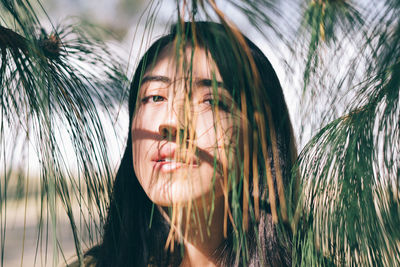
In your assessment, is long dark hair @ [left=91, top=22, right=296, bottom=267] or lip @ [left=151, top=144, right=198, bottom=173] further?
lip @ [left=151, top=144, right=198, bottom=173]

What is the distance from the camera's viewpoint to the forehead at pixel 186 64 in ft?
1.16

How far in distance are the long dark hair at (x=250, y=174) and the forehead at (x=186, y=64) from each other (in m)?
0.01

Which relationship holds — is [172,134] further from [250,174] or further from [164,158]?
[250,174]

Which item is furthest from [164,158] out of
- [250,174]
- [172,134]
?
[250,174]

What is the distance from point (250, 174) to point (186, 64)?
11.3 inches

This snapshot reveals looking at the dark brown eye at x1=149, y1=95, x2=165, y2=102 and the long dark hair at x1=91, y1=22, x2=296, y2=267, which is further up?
the dark brown eye at x1=149, y1=95, x2=165, y2=102

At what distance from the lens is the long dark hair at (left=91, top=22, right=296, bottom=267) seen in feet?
1.21

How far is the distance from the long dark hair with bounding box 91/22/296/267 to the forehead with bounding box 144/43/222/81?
0.01 m

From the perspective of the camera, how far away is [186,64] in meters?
0.36

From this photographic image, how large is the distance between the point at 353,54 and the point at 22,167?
0.31 meters

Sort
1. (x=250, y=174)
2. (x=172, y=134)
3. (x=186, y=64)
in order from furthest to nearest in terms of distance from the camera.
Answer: (x=250, y=174), (x=172, y=134), (x=186, y=64)

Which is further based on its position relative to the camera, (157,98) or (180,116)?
(157,98)

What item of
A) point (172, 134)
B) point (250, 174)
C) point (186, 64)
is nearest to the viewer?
point (186, 64)

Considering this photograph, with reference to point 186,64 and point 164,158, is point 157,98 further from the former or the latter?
point 186,64
